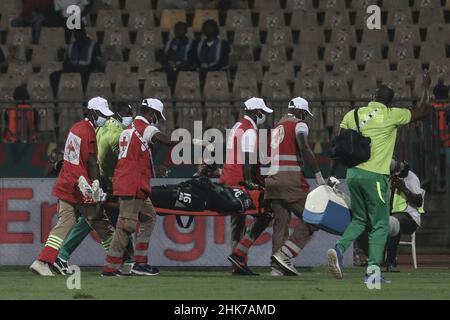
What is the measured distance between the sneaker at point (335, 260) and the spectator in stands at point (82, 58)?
34.6ft

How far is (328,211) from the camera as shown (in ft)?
55.2

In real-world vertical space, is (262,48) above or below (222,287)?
above

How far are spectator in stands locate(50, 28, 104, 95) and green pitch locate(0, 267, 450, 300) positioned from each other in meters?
7.97

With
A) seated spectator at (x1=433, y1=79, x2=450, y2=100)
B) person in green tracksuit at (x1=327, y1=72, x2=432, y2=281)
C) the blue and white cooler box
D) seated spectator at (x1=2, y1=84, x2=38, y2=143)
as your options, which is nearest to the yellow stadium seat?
seated spectator at (x1=2, y1=84, x2=38, y2=143)

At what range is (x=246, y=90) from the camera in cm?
2503

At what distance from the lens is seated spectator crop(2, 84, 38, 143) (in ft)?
74.9

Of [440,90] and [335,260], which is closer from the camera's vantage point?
[335,260]

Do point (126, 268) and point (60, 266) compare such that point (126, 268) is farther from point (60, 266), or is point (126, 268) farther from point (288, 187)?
point (288, 187)

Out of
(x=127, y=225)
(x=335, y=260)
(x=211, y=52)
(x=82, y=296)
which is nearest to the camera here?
(x=82, y=296)

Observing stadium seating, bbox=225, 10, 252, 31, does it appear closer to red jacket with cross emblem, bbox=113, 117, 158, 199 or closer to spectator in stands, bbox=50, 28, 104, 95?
spectator in stands, bbox=50, 28, 104, 95

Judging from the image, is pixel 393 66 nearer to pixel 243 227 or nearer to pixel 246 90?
pixel 246 90

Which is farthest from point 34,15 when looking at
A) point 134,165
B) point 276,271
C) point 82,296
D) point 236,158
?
point 82,296

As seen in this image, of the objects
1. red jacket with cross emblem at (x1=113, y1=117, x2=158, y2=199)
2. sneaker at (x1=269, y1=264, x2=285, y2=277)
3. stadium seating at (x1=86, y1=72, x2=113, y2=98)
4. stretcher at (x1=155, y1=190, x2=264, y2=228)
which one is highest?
stadium seating at (x1=86, y1=72, x2=113, y2=98)

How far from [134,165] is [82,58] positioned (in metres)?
9.31
